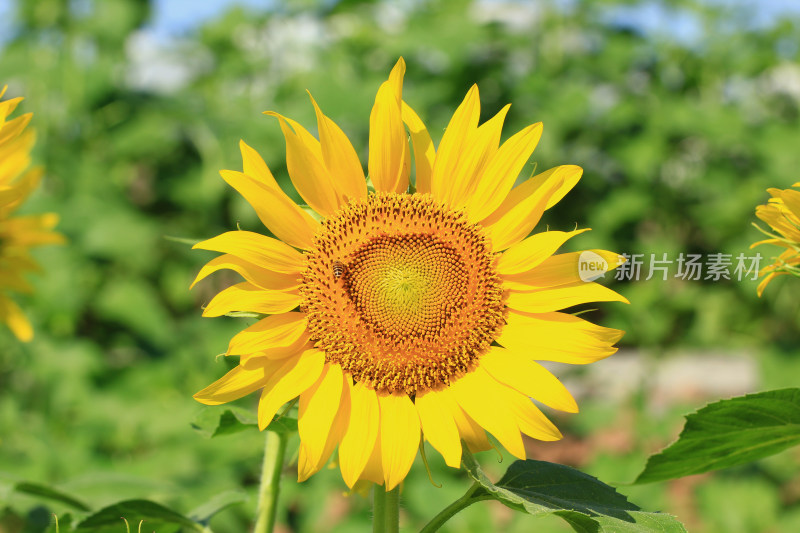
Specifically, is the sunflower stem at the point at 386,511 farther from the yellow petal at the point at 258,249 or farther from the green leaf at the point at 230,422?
the yellow petal at the point at 258,249

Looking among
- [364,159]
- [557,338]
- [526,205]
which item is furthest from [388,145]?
[364,159]

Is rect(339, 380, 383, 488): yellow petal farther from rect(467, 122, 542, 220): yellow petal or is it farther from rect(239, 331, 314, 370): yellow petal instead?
rect(467, 122, 542, 220): yellow petal

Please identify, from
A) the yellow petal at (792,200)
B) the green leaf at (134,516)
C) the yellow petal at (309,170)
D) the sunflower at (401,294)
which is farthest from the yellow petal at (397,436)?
the yellow petal at (792,200)

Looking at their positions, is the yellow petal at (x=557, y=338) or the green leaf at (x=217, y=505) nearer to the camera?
the yellow petal at (x=557, y=338)

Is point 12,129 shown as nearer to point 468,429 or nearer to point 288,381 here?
point 288,381

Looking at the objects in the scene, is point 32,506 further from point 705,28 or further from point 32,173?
point 705,28
